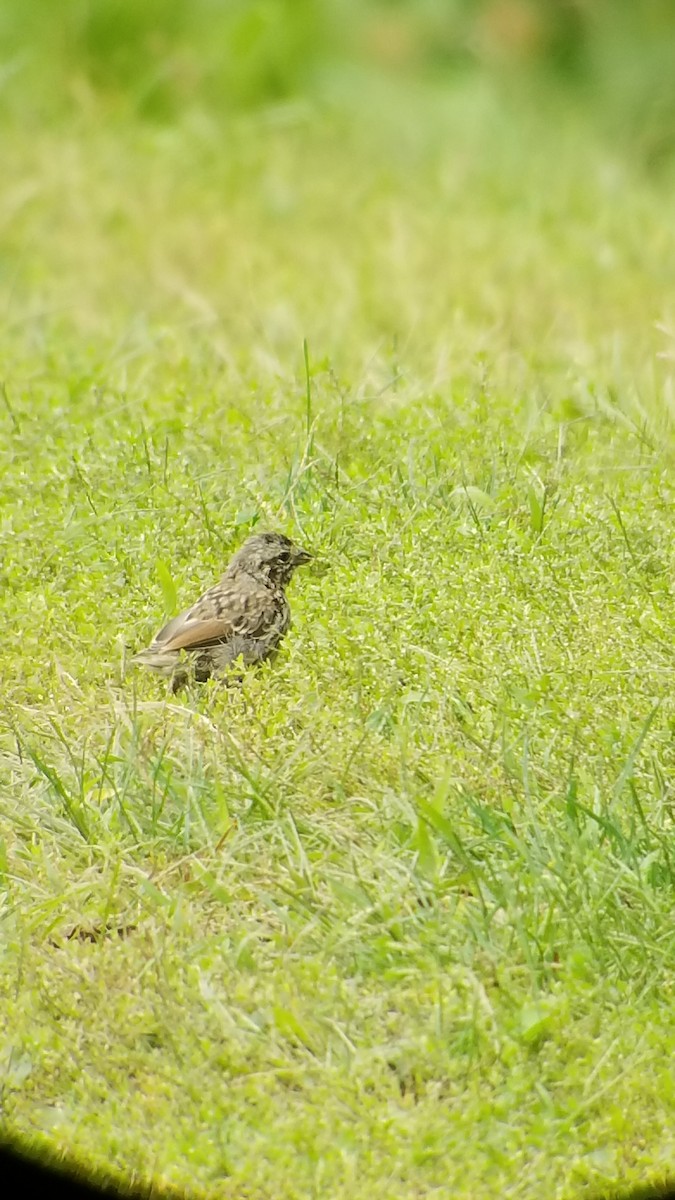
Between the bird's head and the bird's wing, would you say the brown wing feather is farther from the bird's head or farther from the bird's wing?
the bird's head

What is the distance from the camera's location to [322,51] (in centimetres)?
991

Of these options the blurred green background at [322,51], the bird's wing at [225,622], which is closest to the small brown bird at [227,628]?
the bird's wing at [225,622]

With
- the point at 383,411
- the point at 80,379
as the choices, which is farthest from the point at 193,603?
the point at 80,379

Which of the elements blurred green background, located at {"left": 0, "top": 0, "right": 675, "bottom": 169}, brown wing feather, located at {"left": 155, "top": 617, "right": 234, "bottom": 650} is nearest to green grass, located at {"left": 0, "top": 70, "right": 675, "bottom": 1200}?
brown wing feather, located at {"left": 155, "top": 617, "right": 234, "bottom": 650}

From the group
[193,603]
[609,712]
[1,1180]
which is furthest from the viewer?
[193,603]

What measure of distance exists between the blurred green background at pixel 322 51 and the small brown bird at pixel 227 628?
572cm

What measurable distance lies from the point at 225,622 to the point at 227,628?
0.02 meters

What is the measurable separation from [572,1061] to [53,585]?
1.93 metres

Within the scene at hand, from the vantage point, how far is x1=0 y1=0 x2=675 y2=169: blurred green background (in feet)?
32.3

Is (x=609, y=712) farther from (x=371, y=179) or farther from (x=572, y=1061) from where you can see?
(x=371, y=179)

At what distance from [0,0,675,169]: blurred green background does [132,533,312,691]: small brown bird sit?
572cm

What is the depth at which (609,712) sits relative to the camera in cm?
432

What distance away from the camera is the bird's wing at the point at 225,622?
450 cm

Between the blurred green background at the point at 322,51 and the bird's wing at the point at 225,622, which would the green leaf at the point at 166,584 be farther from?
the blurred green background at the point at 322,51
